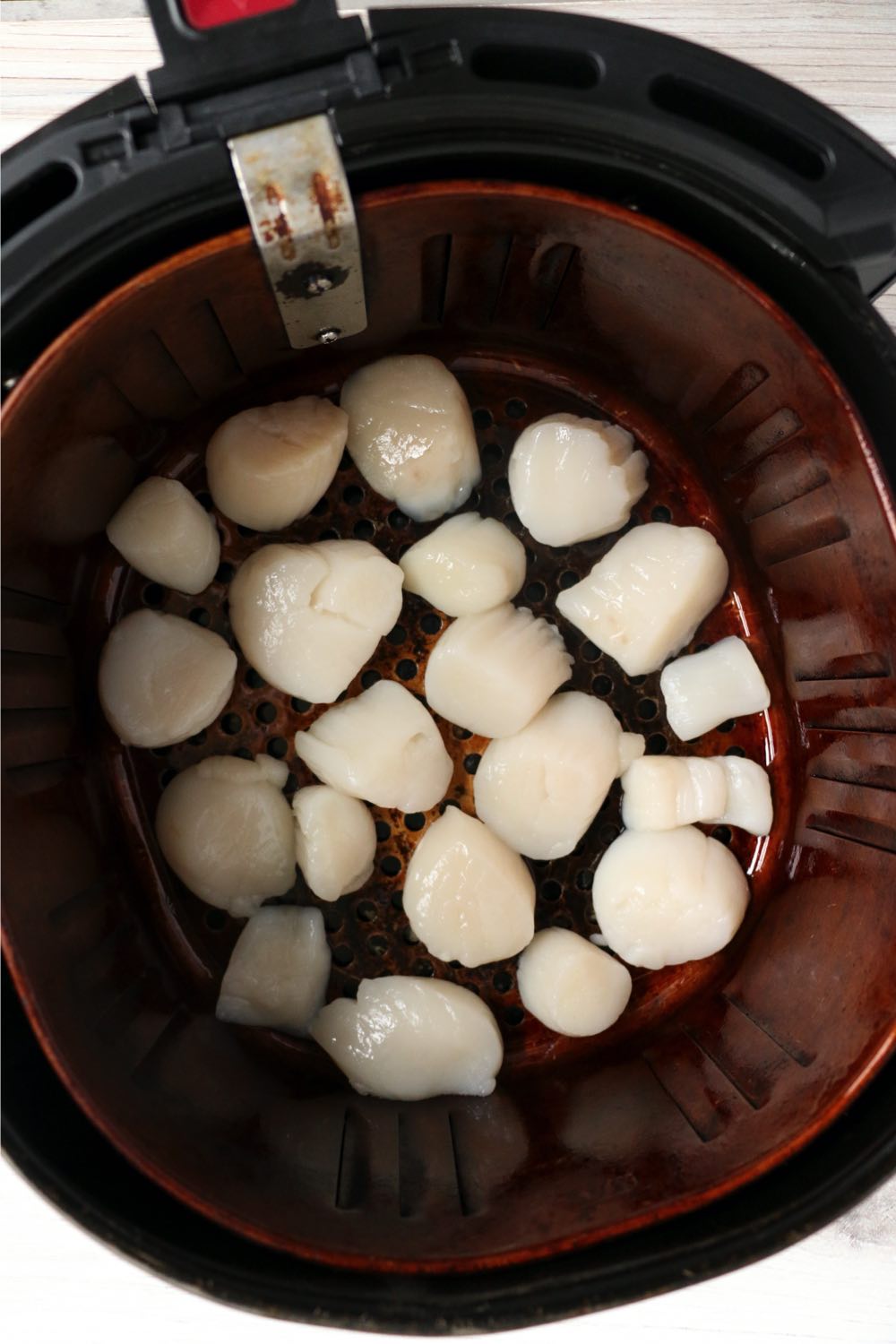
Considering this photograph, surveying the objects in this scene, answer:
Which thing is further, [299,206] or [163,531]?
Answer: [163,531]

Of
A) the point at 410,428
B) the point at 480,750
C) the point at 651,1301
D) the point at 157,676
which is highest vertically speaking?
the point at 410,428

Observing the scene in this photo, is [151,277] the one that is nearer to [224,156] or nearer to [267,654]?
[224,156]

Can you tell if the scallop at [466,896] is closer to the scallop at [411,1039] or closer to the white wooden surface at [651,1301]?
the scallop at [411,1039]

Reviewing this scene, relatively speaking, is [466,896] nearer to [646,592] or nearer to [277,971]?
[277,971]

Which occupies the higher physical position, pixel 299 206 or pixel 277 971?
pixel 299 206

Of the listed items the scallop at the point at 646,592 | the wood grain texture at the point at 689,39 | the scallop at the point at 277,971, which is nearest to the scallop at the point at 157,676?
the scallop at the point at 277,971

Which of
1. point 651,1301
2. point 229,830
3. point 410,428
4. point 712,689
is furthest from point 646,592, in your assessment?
point 651,1301

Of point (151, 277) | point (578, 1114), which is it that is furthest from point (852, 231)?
point (578, 1114)
